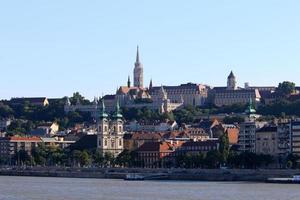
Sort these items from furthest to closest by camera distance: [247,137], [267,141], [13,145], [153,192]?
1. [13,145]
2. [247,137]
3. [267,141]
4. [153,192]

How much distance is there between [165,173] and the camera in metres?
83.6

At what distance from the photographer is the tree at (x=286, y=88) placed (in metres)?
140

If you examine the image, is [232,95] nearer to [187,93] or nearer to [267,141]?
[187,93]

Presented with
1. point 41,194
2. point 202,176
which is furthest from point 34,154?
point 41,194

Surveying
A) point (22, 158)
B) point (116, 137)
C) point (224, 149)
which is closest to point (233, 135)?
point (116, 137)

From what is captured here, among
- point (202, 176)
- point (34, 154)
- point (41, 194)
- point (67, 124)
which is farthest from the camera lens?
point (67, 124)

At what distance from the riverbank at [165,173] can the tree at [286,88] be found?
49483 mm

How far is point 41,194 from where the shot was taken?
56344mm

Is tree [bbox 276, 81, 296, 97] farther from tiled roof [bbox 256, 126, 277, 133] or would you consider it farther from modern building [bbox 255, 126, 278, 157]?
modern building [bbox 255, 126, 278, 157]

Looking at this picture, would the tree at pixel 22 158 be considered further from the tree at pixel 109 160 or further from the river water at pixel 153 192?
the river water at pixel 153 192

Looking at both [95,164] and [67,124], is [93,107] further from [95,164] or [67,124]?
[95,164]

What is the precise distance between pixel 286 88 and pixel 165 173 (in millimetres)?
59558

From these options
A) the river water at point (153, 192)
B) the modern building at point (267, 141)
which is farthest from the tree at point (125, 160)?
the river water at point (153, 192)

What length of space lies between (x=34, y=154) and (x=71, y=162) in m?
6.75
